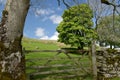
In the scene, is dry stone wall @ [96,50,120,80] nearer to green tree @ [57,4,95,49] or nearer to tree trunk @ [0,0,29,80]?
tree trunk @ [0,0,29,80]

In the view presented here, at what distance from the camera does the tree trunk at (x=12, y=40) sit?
818 centimetres

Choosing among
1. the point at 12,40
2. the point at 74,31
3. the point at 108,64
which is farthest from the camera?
the point at 74,31

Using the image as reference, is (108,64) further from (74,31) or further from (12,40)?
(74,31)

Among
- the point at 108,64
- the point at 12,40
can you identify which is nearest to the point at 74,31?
the point at 108,64

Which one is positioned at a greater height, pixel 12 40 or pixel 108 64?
pixel 12 40

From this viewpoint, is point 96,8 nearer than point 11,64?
No

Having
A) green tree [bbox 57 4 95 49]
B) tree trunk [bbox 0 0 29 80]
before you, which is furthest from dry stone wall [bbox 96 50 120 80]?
green tree [bbox 57 4 95 49]

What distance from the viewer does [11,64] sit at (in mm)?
8211

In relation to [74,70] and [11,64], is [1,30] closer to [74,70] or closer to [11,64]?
[11,64]

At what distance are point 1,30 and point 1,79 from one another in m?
1.62

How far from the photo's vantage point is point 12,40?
829 centimetres

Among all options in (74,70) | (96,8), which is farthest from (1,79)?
(96,8)

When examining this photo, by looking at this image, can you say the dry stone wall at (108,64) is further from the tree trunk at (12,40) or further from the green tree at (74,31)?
the green tree at (74,31)

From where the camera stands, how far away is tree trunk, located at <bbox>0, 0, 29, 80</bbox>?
8.18 metres
